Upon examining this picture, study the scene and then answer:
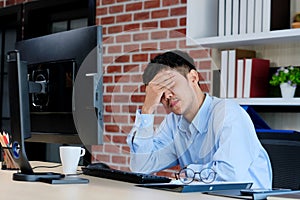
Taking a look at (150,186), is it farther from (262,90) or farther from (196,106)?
(262,90)

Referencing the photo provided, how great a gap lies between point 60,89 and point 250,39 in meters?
1.45

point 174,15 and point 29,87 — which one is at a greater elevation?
point 174,15

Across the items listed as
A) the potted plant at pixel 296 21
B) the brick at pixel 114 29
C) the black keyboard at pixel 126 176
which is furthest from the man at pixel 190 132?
the brick at pixel 114 29

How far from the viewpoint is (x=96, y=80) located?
5.55 ft

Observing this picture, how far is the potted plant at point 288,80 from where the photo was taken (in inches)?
113

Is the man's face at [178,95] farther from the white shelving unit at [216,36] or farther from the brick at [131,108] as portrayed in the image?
the white shelving unit at [216,36]

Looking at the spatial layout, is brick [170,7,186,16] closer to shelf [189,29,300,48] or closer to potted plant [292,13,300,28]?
shelf [189,29,300,48]

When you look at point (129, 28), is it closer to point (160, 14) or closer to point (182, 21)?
point (160, 14)

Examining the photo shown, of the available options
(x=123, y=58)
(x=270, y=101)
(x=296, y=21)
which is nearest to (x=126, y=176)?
(x=270, y=101)

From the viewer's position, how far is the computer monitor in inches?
67.3

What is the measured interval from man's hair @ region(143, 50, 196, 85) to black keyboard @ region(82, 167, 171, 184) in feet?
1.07

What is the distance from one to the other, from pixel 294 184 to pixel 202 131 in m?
0.62

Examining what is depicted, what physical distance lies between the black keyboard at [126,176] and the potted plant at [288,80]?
1335 mm

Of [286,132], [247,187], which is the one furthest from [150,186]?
[286,132]
